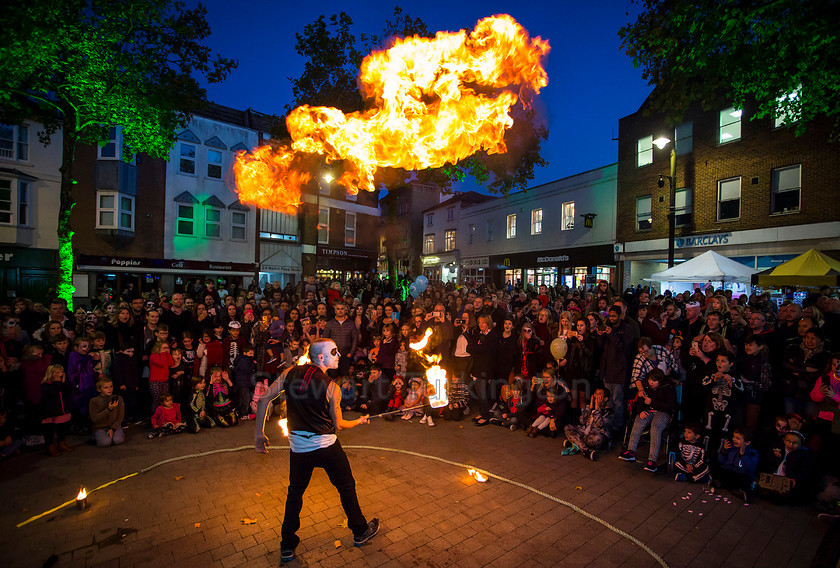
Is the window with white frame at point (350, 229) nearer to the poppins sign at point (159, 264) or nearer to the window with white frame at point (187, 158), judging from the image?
the poppins sign at point (159, 264)

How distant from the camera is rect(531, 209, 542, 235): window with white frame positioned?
1074 inches

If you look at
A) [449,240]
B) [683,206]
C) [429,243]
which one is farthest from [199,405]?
[429,243]

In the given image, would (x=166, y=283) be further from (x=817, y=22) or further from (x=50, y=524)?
(x=817, y=22)

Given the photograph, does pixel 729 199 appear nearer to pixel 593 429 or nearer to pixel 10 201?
pixel 593 429

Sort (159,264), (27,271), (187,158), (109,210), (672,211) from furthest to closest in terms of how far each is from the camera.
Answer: (187,158), (159,264), (109,210), (27,271), (672,211)

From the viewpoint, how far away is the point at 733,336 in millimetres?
7129

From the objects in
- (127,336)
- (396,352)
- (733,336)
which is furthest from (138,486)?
(733,336)

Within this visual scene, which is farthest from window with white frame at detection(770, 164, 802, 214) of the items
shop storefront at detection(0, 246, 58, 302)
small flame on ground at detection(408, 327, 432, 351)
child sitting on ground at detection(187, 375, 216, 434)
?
shop storefront at detection(0, 246, 58, 302)

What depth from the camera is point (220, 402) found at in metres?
7.61

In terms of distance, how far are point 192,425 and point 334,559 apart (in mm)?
4623

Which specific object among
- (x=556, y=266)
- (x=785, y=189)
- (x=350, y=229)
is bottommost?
(x=556, y=266)

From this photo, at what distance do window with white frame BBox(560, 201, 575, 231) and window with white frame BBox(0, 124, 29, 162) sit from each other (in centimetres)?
Answer: 2743

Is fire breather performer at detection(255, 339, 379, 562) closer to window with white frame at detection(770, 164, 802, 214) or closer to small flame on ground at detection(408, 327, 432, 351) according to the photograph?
small flame on ground at detection(408, 327, 432, 351)

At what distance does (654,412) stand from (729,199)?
16.1 metres
